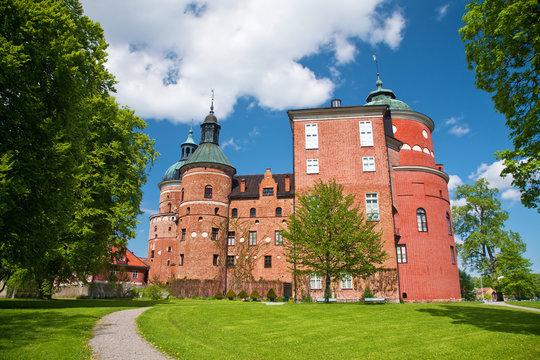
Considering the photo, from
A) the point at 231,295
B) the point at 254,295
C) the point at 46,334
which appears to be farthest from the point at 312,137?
the point at 46,334

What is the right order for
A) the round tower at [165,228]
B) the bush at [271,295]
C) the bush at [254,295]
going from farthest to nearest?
the round tower at [165,228] < the bush at [254,295] < the bush at [271,295]

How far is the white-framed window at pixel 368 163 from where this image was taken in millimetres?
28438

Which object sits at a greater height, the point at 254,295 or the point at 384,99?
the point at 384,99

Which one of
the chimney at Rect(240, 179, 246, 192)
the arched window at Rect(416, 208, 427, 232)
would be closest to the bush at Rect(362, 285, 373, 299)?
the arched window at Rect(416, 208, 427, 232)

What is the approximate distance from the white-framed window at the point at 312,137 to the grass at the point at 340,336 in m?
16.3

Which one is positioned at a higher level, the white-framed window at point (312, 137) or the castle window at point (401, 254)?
the white-framed window at point (312, 137)

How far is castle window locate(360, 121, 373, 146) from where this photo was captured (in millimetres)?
28906

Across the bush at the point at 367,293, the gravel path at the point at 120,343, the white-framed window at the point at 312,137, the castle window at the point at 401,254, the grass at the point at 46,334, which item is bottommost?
the gravel path at the point at 120,343

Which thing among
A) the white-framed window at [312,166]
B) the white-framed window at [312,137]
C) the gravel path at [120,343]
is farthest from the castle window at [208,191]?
the gravel path at [120,343]

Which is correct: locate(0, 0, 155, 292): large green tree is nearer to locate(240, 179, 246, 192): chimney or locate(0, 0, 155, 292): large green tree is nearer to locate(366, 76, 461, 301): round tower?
locate(366, 76, 461, 301): round tower

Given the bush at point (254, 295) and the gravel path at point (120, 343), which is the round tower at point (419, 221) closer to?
the bush at point (254, 295)

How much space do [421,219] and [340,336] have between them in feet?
69.6

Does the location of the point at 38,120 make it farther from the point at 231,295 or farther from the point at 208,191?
the point at 208,191

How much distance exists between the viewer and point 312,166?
28.9 metres
